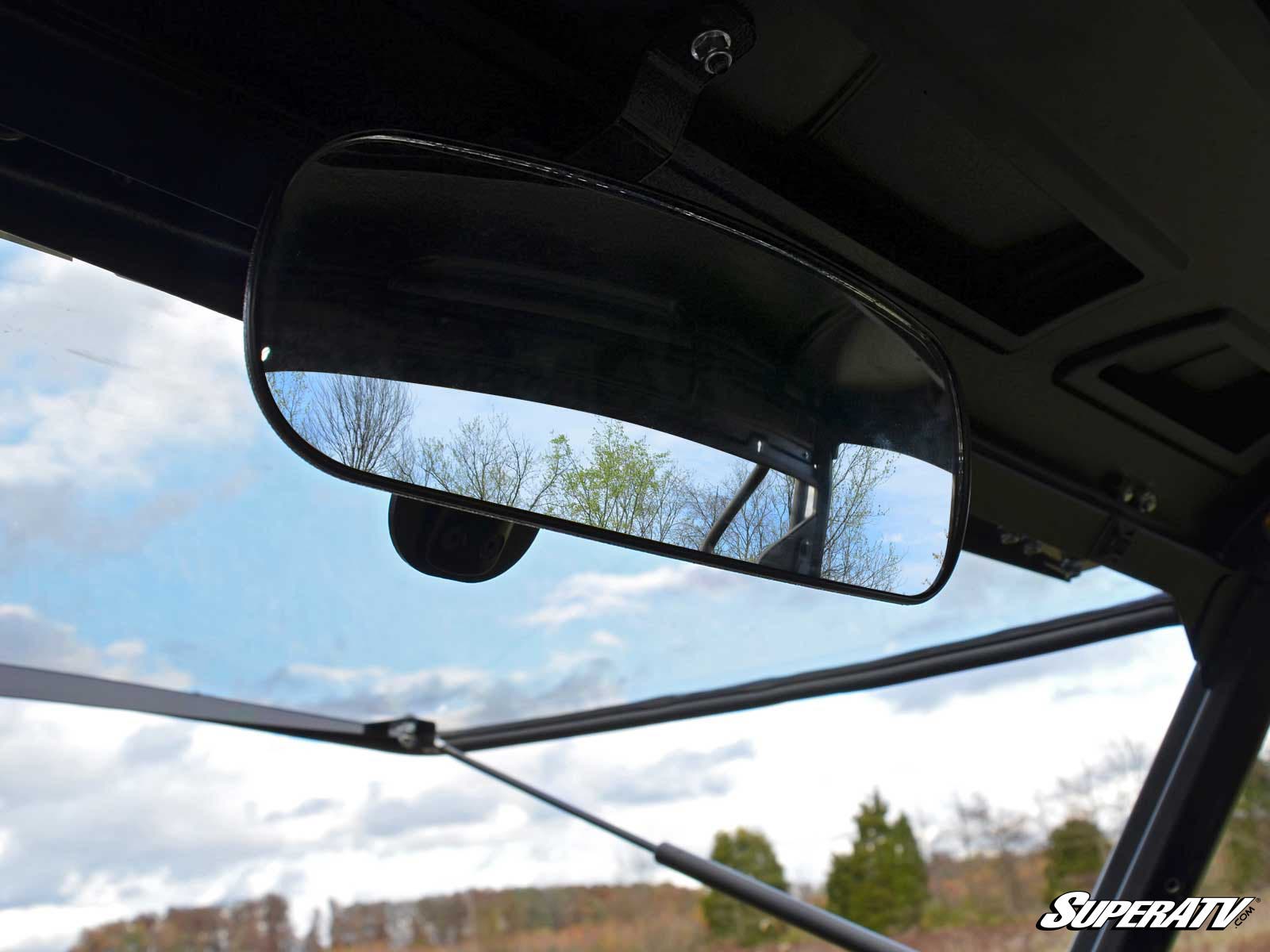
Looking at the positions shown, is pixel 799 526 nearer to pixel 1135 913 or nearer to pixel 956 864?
pixel 1135 913

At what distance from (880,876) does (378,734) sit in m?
14.9

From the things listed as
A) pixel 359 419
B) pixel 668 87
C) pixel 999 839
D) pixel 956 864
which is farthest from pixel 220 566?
pixel 956 864

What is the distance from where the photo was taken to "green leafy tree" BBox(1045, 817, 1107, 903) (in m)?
11.0

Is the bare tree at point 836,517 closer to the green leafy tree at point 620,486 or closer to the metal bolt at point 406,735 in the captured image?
the green leafy tree at point 620,486

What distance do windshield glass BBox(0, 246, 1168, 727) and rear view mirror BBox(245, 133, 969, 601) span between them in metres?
0.14

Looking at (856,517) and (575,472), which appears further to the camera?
(856,517)

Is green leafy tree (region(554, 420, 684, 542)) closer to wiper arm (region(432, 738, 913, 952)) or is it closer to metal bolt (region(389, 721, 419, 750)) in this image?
wiper arm (region(432, 738, 913, 952))

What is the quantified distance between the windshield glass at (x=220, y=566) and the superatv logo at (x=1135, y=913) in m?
0.61

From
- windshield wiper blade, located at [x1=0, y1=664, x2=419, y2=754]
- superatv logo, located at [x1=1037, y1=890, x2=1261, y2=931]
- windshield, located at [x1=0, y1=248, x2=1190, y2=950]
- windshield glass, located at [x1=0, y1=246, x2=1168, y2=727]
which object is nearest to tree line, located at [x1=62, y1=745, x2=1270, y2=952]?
windshield, located at [x1=0, y1=248, x2=1190, y2=950]

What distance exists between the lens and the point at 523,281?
31.6 inches

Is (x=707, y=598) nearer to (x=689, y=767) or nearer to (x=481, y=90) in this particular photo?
(x=481, y=90)

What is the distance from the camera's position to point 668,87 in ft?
2.52

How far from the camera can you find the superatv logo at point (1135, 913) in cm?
167

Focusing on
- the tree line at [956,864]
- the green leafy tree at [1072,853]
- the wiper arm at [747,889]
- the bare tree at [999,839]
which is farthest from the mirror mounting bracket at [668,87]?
the bare tree at [999,839]
